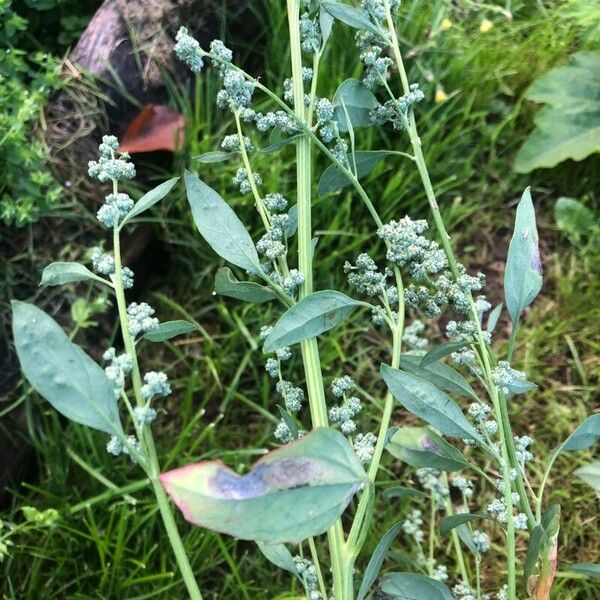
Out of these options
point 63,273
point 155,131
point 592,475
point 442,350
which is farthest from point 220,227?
point 155,131

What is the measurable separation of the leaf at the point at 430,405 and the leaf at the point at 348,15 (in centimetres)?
41

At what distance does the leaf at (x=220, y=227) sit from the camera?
2.55 feet

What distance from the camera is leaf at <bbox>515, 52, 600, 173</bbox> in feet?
5.29

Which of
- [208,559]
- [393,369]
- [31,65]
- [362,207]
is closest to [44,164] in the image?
[31,65]

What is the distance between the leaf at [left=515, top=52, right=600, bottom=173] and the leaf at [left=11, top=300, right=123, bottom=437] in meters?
1.22

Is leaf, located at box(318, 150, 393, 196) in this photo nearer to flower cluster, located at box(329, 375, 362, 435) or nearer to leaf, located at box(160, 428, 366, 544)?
flower cluster, located at box(329, 375, 362, 435)

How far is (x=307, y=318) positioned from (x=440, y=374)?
233mm

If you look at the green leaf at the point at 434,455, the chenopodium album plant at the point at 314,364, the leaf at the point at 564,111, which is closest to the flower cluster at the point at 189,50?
the chenopodium album plant at the point at 314,364

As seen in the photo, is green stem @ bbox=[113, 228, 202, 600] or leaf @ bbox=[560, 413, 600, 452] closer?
green stem @ bbox=[113, 228, 202, 600]

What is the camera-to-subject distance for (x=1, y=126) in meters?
1.24

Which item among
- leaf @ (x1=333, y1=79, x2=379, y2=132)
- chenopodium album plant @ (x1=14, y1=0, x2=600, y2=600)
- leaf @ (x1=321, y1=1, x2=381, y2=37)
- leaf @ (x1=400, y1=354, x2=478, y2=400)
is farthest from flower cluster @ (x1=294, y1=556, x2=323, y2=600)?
leaf @ (x1=321, y1=1, x2=381, y2=37)

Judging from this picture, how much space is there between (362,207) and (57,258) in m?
0.62

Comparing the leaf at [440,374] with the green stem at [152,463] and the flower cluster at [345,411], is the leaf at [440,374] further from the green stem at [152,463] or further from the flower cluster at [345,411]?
the green stem at [152,463]

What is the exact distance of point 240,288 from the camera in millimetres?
804
